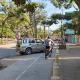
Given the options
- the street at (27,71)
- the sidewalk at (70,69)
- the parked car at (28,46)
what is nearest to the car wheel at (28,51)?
the parked car at (28,46)

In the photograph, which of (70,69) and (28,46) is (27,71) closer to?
(70,69)

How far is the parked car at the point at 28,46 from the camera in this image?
3725 centimetres

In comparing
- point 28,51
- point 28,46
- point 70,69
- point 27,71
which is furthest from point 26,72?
point 28,46

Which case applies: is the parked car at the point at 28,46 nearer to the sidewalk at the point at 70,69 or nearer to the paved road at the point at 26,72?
the sidewalk at the point at 70,69

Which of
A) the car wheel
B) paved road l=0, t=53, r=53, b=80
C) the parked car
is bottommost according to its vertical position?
paved road l=0, t=53, r=53, b=80

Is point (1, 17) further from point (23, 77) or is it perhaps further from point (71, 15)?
point (23, 77)

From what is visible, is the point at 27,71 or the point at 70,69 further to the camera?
the point at 70,69

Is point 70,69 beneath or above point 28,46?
beneath

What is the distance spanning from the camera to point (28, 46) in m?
37.7

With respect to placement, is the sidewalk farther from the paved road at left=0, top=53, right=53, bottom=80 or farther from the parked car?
the parked car

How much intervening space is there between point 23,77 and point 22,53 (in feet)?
73.9

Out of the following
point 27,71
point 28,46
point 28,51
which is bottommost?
point 27,71

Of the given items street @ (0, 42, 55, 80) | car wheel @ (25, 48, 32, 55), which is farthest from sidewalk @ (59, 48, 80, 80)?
car wheel @ (25, 48, 32, 55)

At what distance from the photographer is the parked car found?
37.2m
